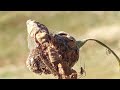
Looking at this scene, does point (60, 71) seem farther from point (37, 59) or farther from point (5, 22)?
point (5, 22)

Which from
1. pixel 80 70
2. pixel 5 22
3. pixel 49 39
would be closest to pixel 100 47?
pixel 80 70

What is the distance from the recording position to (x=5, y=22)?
15.0 feet

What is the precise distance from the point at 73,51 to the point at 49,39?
33 centimetres

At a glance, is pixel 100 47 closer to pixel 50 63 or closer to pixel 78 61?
pixel 78 61

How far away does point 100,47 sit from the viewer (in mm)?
4453

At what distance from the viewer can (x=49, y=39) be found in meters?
4.11

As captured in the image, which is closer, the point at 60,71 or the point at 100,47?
the point at 60,71

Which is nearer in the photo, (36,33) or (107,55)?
(36,33)

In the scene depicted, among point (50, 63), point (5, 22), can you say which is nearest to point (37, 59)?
point (50, 63)

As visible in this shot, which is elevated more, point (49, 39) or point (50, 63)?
point (49, 39)

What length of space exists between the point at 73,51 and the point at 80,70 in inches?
10.6
